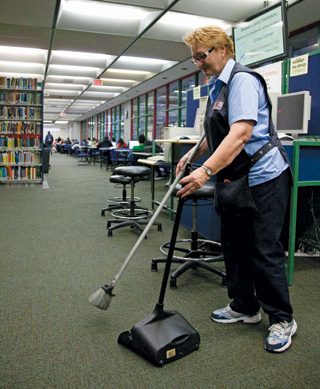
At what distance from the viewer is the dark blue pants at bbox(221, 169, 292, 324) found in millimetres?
1462

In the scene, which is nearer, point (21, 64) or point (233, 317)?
point (233, 317)

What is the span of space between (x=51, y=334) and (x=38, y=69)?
31.6 ft

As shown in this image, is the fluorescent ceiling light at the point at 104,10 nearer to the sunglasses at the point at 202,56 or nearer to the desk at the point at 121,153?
the desk at the point at 121,153

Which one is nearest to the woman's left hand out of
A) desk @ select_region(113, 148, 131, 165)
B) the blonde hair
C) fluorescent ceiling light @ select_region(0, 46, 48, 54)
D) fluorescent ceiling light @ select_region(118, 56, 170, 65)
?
the blonde hair

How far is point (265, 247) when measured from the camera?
1.49 meters

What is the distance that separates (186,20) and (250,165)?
5.35 meters

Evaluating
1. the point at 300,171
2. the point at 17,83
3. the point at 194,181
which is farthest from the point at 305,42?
the point at 194,181

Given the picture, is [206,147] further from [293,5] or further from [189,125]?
[293,5]

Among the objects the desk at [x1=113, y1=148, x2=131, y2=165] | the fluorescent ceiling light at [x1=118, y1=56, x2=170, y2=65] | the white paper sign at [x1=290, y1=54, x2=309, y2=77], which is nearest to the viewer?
the white paper sign at [x1=290, y1=54, x2=309, y2=77]

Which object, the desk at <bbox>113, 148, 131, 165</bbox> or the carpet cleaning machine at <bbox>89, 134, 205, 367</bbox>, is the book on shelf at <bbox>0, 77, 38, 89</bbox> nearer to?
the desk at <bbox>113, 148, 131, 165</bbox>

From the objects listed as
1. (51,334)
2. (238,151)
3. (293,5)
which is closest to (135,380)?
(51,334)

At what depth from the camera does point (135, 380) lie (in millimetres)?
1280

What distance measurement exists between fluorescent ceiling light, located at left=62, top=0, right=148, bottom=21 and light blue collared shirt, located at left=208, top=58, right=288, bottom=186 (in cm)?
474

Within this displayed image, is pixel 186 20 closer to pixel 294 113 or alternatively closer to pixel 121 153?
pixel 294 113
